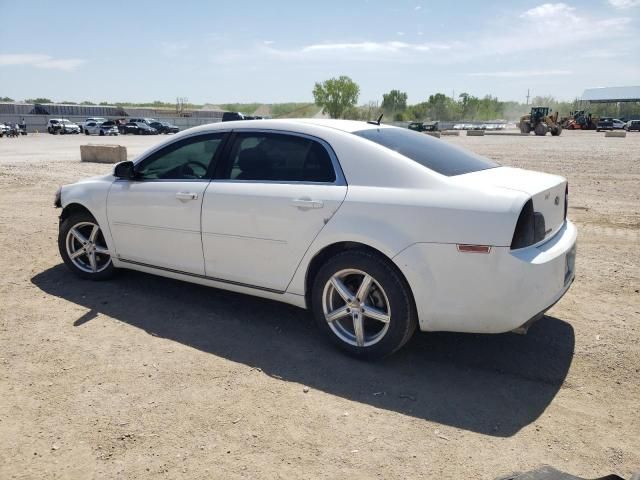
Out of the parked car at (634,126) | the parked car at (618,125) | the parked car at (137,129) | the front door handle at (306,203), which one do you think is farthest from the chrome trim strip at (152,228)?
the parked car at (618,125)

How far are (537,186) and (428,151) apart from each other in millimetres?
828

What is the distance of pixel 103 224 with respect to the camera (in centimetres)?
487

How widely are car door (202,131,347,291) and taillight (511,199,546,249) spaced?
1140 mm

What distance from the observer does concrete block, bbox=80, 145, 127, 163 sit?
18438 millimetres

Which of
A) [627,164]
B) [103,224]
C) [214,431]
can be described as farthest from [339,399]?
[627,164]

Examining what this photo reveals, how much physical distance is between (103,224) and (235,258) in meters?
1.68

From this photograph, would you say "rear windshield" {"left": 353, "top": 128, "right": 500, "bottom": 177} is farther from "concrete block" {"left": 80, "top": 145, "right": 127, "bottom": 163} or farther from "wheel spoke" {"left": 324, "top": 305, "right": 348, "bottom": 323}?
"concrete block" {"left": 80, "top": 145, "right": 127, "bottom": 163}

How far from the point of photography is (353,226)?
3.38 m

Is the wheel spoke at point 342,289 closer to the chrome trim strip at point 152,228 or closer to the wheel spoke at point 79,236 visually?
the chrome trim strip at point 152,228

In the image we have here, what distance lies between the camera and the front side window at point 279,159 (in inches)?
147

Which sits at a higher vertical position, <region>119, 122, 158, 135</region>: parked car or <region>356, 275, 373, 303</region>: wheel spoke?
<region>119, 122, 158, 135</region>: parked car

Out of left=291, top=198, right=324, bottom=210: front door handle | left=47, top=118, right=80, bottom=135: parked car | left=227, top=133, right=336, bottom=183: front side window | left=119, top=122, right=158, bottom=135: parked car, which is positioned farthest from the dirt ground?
left=47, top=118, right=80, bottom=135: parked car

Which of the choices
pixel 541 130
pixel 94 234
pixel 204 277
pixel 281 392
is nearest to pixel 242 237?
pixel 204 277

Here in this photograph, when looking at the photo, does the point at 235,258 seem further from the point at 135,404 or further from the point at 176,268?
the point at 135,404
